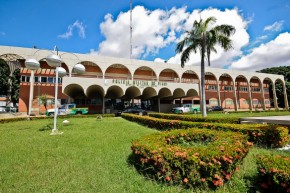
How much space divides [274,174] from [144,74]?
3795cm

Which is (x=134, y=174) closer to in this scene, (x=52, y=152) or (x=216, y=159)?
(x=216, y=159)

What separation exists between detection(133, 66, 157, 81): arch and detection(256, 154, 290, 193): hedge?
3587 cm

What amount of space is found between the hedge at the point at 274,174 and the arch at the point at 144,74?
118ft

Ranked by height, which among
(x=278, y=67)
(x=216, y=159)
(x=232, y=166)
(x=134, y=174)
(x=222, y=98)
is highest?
(x=278, y=67)

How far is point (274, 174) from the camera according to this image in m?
3.11

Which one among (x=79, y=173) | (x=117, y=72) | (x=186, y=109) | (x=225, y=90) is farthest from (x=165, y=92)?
(x=79, y=173)

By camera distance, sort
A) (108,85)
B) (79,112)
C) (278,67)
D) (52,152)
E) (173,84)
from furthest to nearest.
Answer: (278,67)
(173,84)
(79,112)
(108,85)
(52,152)

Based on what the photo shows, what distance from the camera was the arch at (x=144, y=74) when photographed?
129 feet

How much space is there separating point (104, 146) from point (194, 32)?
15148 millimetres

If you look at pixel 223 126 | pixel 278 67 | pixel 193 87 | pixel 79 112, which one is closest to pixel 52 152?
pixel 223 126

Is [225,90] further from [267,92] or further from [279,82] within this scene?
[279,82]

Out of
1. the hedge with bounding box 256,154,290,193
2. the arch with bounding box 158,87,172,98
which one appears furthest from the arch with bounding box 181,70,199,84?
the hedge with bounding box 256,154,290,193

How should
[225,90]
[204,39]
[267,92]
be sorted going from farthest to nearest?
[267,92] → [225,90] → [204,39]

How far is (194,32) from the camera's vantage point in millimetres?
17969
